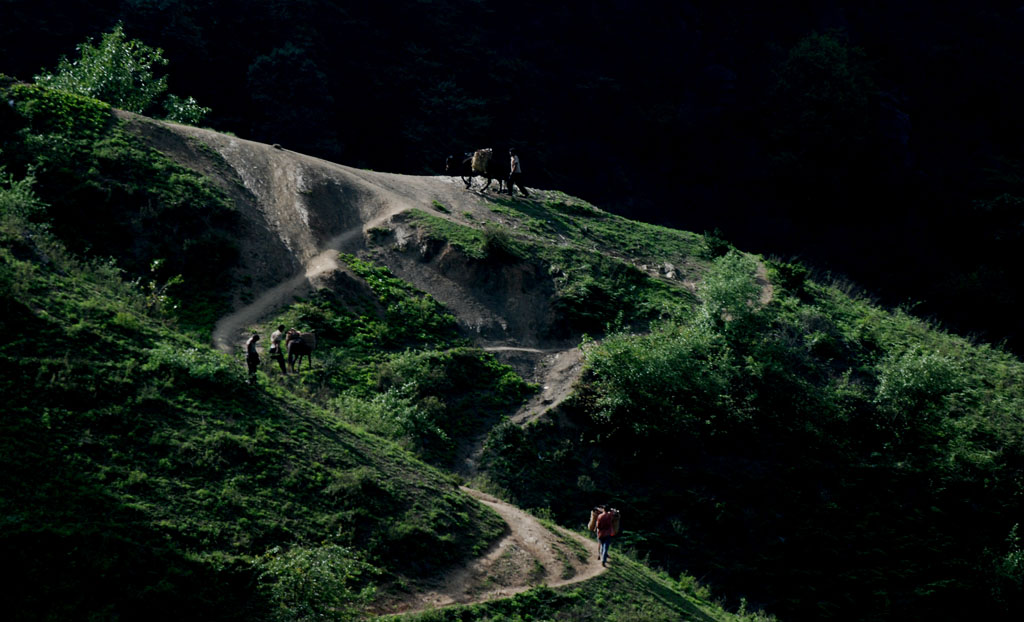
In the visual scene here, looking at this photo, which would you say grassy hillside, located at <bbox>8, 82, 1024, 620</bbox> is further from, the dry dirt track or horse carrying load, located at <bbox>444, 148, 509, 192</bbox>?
horse carrying load, located at <bbox>444, 148, 509, 192</bbox>

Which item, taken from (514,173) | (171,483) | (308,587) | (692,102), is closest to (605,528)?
(308,587)

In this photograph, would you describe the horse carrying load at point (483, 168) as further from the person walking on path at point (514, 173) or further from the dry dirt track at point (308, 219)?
the dry dirt track at point (308, 219)

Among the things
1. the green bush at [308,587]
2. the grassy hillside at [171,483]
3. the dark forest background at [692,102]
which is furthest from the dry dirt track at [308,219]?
the dark forest background at [692,102]

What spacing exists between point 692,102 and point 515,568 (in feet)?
164

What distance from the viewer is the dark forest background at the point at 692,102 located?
4809 cm

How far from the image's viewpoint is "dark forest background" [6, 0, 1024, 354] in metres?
48.1

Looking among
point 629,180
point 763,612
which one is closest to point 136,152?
point 763,612

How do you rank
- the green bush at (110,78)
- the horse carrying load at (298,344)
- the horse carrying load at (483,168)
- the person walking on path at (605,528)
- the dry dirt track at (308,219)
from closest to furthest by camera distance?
the person walking on path at (605,528) < the horse carrying load at (298,344) < the dry dirt track at (308,219) < the horse carrying load at (483,168) < the green bush at (110,78)

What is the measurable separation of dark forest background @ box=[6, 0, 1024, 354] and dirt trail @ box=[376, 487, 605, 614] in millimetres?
34377

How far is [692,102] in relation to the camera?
59.7m

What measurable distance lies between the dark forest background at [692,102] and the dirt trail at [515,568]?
34377 mm

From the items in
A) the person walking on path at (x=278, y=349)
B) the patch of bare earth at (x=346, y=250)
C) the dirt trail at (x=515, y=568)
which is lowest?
the dirt trail at (x=515, y=568)

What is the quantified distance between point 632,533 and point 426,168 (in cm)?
3269

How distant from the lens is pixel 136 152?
25422mm
